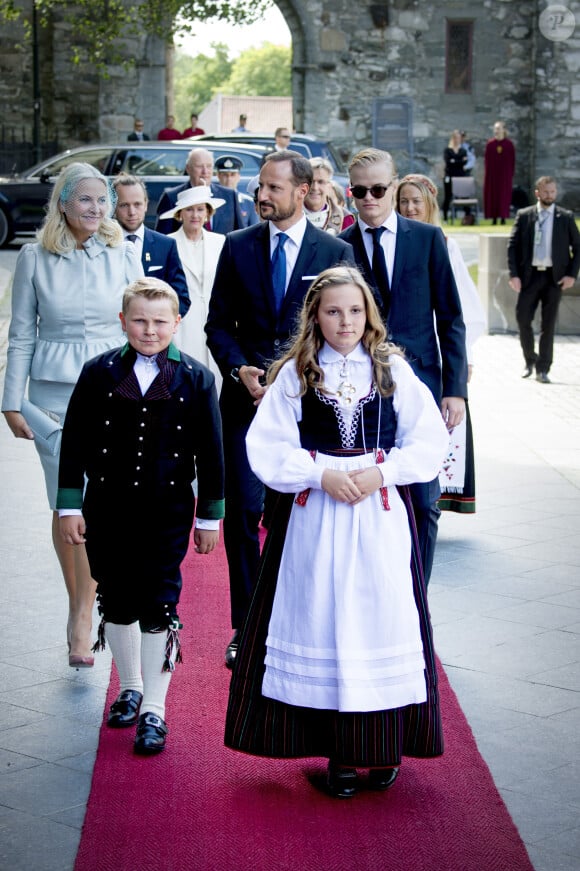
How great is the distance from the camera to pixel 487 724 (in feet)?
16.3

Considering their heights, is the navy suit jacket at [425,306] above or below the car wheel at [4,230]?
above

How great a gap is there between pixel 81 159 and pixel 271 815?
19.7m

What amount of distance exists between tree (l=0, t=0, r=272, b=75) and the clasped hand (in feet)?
84.1

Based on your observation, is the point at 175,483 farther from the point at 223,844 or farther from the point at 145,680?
the point at 223,844

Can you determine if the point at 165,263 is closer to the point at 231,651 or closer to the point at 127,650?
the point at 231,651

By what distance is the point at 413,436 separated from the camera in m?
4.42

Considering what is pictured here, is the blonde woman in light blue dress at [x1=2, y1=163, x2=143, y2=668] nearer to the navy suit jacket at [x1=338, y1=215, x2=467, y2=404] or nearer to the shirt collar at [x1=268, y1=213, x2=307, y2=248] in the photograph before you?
the shirt collar at [x1=268, y1=213, x2=307, y2=248]

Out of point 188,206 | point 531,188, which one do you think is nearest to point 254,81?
point 531,188

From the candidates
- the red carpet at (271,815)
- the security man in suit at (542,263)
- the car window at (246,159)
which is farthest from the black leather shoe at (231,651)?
the car window at (246,159)

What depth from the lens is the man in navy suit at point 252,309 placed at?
5.52 metres

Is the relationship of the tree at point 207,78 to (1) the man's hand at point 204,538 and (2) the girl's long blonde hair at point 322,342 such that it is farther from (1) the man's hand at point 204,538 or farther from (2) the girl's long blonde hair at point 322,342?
(2) the girl's long blonde hair at point 322,342

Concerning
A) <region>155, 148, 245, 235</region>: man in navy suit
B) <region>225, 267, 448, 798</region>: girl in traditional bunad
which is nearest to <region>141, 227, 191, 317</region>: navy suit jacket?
<region>155, 148, 245, 235</region>: man in navy suit

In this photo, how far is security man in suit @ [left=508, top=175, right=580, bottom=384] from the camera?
13617 millimetres

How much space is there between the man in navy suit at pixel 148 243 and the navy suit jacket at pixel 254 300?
178 cm
